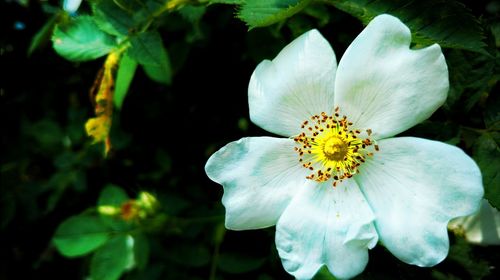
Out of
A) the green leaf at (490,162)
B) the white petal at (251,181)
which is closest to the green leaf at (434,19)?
the green leaf at (490,162)

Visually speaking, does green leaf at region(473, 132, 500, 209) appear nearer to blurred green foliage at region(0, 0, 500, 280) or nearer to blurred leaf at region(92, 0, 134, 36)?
blurred green foliage at region(0, 0, 500, 280)

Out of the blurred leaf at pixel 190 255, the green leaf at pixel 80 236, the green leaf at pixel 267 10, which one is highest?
the green leaf at pixel 267 10

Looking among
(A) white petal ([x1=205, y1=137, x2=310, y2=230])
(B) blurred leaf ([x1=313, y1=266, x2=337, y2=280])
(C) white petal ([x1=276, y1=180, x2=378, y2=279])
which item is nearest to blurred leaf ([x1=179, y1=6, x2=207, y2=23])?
(A) white petal ([x1=205, y1=137, x2=310, y2=230])

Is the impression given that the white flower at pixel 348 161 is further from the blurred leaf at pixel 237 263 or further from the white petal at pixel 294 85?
the blurred leaf at pixel 237 263

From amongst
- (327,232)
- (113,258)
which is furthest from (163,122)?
(327,232)

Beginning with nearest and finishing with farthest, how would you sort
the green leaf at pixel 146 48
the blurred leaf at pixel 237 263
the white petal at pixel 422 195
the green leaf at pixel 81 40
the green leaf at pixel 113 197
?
the white petal at pixel 422 195, the green leaf at pixel 146 48, the green leaf at pixel 81 40, the blurred leaf at pixel 237 263, the green leaf at pixel 113 197

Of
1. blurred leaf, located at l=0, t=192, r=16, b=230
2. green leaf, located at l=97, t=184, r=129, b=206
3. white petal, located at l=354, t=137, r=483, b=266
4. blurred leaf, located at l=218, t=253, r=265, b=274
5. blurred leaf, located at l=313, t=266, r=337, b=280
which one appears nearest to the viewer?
white petal, located at l=354, t=137, r=483, b=266

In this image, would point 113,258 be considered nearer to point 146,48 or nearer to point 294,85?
point 146,48
